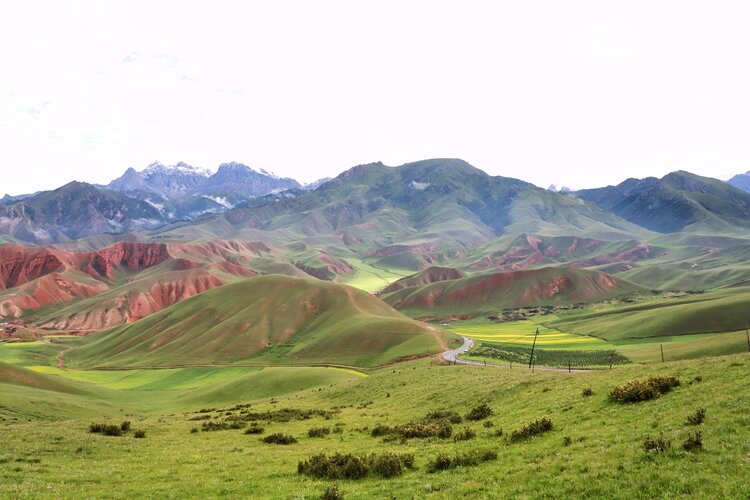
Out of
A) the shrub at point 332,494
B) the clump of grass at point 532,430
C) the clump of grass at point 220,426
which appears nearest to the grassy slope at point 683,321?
the clump of grass at point 532,430

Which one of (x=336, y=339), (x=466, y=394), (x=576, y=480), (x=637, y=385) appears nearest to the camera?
(x=576, y=480)

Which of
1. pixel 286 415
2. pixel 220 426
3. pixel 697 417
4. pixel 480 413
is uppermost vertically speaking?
pixel 697 417

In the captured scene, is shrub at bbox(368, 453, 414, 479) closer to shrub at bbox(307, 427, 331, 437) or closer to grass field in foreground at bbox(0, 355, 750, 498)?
grass field in foreground at bbox(0, 355, 750, 498)

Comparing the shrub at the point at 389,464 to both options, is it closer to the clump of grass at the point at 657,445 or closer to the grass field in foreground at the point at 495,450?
the grass field in foreground at the point at 495,450

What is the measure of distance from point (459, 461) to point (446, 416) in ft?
44.5

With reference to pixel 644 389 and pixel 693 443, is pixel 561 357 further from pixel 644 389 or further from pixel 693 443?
pixel 693 443

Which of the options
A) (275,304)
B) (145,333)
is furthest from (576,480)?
(145,333)

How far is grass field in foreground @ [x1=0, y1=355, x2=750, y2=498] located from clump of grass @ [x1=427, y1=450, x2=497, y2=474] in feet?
1.61

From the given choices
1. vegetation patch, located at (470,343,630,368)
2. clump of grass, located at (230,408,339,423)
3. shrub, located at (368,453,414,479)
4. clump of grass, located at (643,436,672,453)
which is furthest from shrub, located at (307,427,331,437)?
vegetation patch, located at (470,343,630,368)

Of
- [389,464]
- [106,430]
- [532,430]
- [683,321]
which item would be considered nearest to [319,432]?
[389,464]

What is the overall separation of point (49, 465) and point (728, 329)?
448 feet

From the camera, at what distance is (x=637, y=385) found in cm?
2712

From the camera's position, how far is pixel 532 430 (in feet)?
80.8

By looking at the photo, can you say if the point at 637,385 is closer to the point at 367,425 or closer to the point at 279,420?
the point at 367,425
